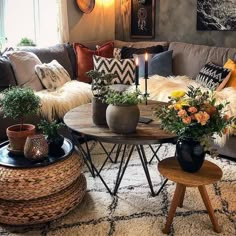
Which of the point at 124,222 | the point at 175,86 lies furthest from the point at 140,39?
the point at 124,222

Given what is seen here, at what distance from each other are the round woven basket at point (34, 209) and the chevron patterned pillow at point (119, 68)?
2163 mm

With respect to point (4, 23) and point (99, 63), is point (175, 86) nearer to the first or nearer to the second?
point (99, 63)

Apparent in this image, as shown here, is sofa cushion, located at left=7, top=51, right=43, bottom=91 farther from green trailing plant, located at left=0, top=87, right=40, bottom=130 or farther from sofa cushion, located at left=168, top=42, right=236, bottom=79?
sofa cushion, located at left=168, top=42, right=236, bottom=79

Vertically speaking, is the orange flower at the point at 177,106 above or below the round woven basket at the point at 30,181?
above

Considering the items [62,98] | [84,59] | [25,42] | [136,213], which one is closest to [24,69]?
[62,98]

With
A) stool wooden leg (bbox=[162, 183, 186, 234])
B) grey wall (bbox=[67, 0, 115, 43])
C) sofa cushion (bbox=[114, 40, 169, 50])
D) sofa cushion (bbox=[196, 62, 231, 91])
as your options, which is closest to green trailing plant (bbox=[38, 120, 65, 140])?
stool wooden leg (bbox=[162, 183, 186, 234])

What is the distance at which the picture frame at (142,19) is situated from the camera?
477 cm

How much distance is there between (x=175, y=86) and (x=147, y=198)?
151 centimetres

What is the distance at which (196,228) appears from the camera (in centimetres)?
201

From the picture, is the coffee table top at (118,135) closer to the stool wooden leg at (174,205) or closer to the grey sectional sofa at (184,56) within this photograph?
the stool wooden leg at (174,205)

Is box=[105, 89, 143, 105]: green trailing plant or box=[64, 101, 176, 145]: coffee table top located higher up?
box=[105, 89, 143, 105]: green trailing plant

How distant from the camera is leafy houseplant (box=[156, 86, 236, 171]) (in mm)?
1782

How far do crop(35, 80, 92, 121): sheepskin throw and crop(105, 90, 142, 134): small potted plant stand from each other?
45.9 inches

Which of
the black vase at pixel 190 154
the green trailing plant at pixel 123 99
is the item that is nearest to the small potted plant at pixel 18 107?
the green trailing plant at pixel 123 99
